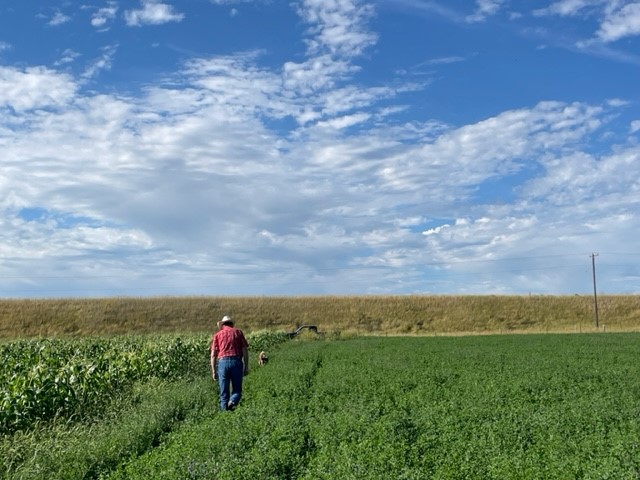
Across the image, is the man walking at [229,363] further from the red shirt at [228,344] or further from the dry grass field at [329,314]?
the dry grass field at [329,314]

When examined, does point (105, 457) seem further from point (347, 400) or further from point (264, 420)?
point (347, 400)

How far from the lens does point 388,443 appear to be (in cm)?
1096

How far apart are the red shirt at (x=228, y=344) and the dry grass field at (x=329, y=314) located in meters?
59.4

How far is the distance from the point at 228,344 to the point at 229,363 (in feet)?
1.57

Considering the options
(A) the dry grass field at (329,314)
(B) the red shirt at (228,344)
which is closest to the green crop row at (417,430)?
(B) the red shirt at (228,344)

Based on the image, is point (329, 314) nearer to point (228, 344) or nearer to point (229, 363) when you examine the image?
point (228, 344)

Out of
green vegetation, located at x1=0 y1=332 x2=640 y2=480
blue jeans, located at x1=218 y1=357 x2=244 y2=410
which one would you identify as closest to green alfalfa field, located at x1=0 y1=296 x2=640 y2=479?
green vegetation, located at x1=0 y1=332 x2=640 y2=480

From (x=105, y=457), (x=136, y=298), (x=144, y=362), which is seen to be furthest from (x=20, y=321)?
(x=105, y=457)

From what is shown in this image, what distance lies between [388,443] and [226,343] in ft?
21.2

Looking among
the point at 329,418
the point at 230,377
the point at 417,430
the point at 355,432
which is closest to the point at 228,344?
the point at 230,377

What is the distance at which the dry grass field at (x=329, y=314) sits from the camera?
7744cm

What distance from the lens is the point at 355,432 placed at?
467 inches

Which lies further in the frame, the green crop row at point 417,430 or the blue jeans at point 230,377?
the blue jeans at point 230,377

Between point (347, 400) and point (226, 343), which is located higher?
point (226, 343)
